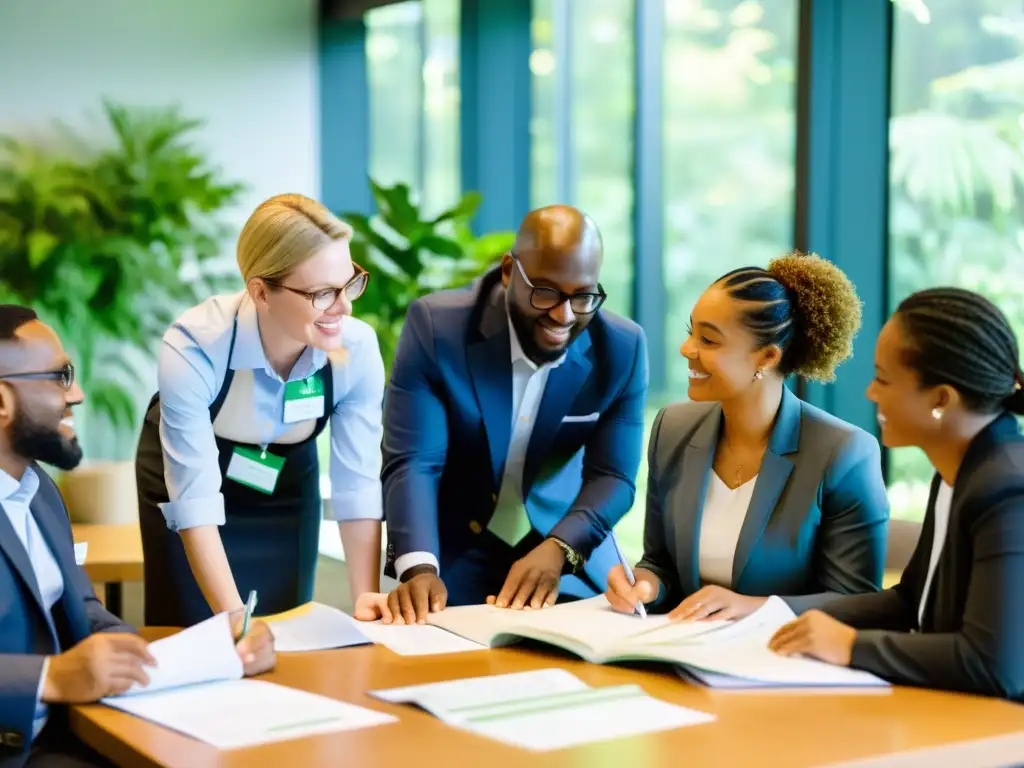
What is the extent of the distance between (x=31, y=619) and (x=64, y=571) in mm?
125

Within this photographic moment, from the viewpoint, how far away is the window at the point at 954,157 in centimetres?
471

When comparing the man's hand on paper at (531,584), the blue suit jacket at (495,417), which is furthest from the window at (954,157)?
the man's hand on paper at (531,584)

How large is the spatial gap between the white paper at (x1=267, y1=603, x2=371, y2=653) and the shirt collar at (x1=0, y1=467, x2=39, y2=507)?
20.2 inches

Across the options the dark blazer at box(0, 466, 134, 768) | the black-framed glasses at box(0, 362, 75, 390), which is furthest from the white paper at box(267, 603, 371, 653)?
the black-framed glasses at box(0, 362, 75, 390)

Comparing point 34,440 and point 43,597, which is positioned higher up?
point 34,440

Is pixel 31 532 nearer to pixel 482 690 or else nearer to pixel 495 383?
pixel 482 690

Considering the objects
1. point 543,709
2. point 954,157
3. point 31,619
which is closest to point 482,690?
point 543,709

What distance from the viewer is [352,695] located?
218 centimetres

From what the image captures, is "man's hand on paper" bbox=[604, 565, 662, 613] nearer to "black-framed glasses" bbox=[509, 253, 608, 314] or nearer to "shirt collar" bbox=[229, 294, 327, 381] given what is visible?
"black-framed glasses" bbox=[509, 253, 608, 314]

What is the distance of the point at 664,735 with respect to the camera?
6.33ft

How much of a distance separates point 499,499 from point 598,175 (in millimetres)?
3704

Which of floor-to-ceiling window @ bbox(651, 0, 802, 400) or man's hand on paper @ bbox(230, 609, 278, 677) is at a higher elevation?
floor-to-ceiling window @ bbox(651, 0, 802, 400)

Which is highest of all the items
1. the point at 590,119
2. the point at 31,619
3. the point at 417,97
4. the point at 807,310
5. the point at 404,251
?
the point at 417,97

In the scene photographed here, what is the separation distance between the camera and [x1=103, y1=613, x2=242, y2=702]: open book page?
86.1 inches
